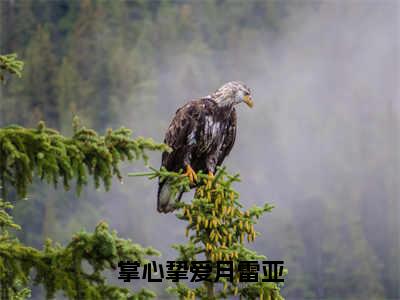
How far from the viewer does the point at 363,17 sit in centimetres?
13600

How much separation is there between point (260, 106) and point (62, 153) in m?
99.4

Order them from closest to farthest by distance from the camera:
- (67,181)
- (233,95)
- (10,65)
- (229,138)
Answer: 1. (67,181)
2. (10,65)
3. (233,95)
4. (229,138)

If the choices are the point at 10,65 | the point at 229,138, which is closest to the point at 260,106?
the point at 229,138

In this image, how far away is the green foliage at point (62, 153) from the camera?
→ 4.91 m

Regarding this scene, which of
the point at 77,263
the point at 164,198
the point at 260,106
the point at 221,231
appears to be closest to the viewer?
the point at 77,263

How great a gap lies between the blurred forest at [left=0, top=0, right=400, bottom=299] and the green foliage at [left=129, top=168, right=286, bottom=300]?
5629cm

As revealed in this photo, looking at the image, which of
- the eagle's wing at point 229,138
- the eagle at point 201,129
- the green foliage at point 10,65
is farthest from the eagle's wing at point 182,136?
the green foliage at point 10,65

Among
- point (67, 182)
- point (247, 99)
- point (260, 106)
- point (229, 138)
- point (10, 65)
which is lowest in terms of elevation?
point (67, 182)

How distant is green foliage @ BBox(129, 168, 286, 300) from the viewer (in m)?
6.46

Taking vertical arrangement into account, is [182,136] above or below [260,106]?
below

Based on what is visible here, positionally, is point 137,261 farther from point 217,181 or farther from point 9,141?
point 217,181

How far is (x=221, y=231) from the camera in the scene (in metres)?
6.57

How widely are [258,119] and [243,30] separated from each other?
20259mm

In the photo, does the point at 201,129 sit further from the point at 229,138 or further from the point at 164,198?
the point at 164,198
